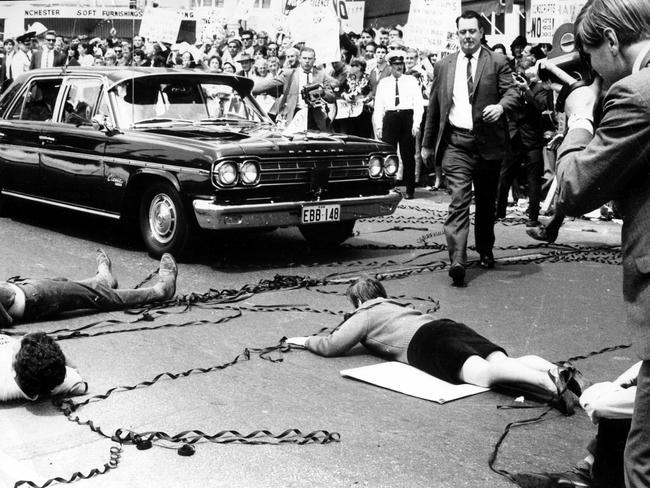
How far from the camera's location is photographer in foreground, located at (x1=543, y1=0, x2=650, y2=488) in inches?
98.0

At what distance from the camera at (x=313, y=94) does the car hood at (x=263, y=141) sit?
11.3 ft

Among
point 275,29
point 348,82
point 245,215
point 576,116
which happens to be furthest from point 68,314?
point 275,29

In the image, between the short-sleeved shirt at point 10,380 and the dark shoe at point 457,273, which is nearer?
the short-sleeved shirt at point 10,380

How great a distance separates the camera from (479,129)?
27.2 ft

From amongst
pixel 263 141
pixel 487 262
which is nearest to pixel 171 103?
pixel 263 141

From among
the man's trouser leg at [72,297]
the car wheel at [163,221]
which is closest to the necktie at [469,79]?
the car wheel at [163,221]

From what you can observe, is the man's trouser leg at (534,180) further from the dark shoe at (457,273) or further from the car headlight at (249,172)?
the car headlight at (249,172)

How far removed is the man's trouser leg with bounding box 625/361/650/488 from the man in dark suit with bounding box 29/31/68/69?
2022 cm

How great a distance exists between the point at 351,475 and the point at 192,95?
21.5 feet

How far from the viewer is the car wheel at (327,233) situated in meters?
9.93

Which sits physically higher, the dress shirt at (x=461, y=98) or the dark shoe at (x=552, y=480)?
the dress shirt at (x=461, y=98)

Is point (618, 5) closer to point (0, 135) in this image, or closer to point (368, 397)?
point (368, 397)

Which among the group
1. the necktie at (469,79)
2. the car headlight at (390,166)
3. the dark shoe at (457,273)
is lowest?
the dark shoe at (457,273)

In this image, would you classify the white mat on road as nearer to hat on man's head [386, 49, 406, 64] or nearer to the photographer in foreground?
the photographer in foreground
